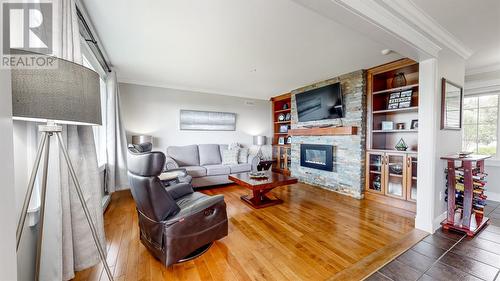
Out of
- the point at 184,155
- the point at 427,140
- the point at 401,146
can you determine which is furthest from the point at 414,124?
the point at 184,155

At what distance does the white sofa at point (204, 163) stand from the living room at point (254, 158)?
0.18 ft

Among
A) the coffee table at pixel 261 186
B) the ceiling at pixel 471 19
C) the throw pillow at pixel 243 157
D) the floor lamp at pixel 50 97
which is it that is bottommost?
the coffee table at pixel 261 186

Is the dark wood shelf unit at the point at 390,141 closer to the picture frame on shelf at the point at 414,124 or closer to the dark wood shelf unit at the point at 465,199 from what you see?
the picture frame on shelf at the point at 414,124

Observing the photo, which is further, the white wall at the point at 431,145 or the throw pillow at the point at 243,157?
the throw pillow at the point at 243,157

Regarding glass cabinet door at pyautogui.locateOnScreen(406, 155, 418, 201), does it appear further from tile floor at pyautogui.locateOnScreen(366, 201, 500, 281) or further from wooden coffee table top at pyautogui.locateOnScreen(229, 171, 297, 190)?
wooden coffee table top at pyautogui.locateOnScreen(229, 171, 297, 190)

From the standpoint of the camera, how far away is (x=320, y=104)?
4.04 meters

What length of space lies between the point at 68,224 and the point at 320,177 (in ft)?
13.0

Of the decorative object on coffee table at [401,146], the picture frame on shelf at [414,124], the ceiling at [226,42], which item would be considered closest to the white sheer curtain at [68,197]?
the ceiling at [226,42]

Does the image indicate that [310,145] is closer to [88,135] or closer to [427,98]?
[427,98]

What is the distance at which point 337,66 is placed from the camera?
324 centimetres

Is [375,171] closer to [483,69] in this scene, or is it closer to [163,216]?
[483,69]

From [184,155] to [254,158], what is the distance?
1605 mm

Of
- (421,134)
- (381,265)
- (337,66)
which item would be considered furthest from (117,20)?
(421,134)

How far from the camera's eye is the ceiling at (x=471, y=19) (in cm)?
169
